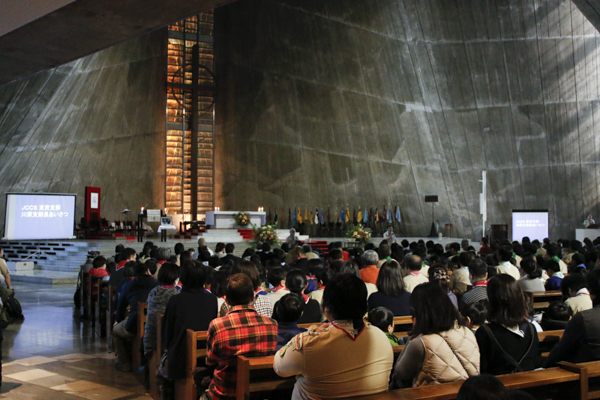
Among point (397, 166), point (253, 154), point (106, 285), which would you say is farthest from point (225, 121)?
point (106, 285)

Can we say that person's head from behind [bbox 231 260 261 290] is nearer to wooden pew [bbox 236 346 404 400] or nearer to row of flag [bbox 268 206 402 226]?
wooden pew [bbox 236 346 404 400]

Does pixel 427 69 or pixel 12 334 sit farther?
pixel 427 69

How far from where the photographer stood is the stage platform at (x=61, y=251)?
485 inches

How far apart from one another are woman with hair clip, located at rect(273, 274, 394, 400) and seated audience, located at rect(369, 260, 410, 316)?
188 centimetres

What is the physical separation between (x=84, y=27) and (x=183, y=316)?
247 centimetres

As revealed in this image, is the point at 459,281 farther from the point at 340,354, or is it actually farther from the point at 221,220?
the point at 221,220

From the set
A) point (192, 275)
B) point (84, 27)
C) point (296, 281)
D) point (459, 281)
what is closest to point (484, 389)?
point (192, 275)

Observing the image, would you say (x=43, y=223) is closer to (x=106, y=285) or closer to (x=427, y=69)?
(x=106, y=285)

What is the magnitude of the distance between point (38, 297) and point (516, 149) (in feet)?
57.4

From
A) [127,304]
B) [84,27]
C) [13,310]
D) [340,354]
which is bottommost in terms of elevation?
[13,310]

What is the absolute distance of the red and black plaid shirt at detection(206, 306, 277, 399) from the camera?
2756 mm

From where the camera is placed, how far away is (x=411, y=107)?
873 inches

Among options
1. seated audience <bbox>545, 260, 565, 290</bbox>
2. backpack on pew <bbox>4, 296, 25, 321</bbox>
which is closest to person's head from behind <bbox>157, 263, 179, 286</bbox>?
seated audience <bbox>545, 260, 565, 290</bbox>

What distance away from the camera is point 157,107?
1936 centimetres
